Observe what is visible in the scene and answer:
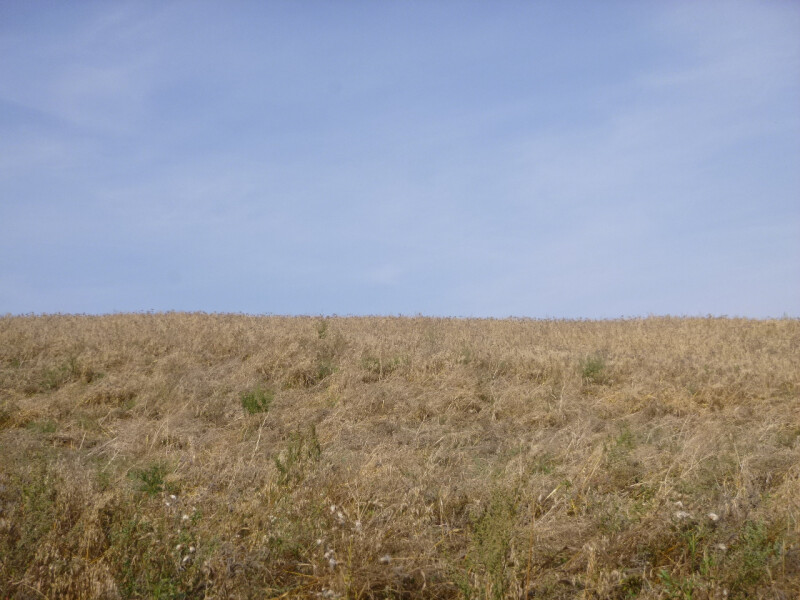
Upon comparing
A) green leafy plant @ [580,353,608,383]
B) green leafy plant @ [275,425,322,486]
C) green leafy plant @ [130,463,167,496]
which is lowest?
green leafy plant @ [130,463,167,496]

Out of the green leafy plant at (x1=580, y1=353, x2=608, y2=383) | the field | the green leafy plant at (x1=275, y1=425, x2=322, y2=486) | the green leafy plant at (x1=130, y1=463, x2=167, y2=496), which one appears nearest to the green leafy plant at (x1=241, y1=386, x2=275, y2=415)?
the field

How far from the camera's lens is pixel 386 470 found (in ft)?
19.0

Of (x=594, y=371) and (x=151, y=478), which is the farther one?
(x=594, y=371)

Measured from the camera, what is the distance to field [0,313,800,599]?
4070mm

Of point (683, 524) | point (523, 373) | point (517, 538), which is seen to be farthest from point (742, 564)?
point (523, 373)

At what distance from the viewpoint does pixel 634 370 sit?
36.1ft

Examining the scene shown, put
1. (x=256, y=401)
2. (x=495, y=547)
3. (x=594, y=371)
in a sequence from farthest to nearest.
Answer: (x=594, y=371), (x=256, y=401), (x=495, y=547)

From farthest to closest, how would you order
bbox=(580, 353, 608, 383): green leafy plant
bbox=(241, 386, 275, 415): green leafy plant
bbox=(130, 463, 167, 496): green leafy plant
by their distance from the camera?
bbox=(580, 353, 608, 383): green leafy plant < bbox=(241, 386, 275, 415): green leafy plant < bbox=(130, 463, 167, 496): green leafy plant

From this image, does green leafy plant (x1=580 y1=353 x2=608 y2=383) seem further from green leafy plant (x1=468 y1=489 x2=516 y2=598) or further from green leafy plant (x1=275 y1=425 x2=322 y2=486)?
green leafy plant (x1=468 y1=489 x2=516 y2=598)

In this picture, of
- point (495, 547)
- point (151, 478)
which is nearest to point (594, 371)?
point (495, 547)

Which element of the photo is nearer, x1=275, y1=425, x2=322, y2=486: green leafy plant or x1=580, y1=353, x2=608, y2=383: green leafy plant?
x1=275, y1=425, x2=322, y2=486: green leafy plant

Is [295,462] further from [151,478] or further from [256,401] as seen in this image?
[256,401]

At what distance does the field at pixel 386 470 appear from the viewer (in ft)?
13.4

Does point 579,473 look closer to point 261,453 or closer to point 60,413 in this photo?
point 261,453
